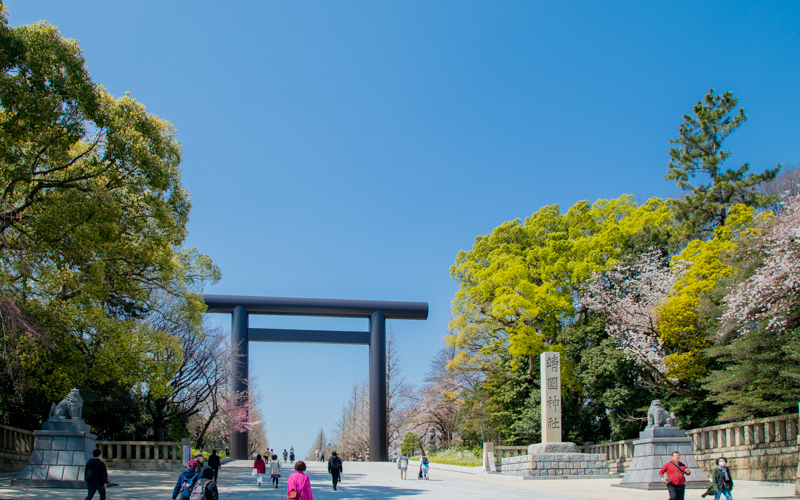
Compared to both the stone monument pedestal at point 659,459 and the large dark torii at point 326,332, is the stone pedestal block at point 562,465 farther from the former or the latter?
the large dark torii at point 326,332

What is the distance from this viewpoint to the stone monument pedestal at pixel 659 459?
14.3 m

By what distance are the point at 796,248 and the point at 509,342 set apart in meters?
13.8

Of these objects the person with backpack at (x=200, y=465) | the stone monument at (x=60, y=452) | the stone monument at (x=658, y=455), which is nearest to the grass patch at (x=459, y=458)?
the stone monument at (x=658, y=455)

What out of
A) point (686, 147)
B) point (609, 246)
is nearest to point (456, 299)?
point (609, 246)

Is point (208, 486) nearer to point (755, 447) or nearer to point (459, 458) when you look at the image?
point (755, 447)

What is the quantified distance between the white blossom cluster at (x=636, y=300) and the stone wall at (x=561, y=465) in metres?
3.96

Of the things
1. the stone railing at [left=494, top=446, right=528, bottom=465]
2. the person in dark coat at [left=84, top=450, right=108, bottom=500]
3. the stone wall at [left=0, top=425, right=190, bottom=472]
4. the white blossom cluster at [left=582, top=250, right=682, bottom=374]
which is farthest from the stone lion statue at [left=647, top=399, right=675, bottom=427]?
the stone wall at [left=0, top=425, right=190, bottom=472]

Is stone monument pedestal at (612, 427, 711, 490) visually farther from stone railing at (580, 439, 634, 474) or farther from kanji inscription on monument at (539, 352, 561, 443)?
stone railing at (580, 439, 634, 474)

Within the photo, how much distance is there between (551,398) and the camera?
19984 millimetres

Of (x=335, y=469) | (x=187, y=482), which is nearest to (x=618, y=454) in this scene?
(x=335, y=469)

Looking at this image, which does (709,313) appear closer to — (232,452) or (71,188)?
(71,188)

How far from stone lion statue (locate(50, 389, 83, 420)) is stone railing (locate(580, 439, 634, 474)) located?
16.0 m

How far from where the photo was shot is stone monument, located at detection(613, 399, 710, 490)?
14.4 m

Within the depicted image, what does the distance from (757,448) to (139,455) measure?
61.8ft
